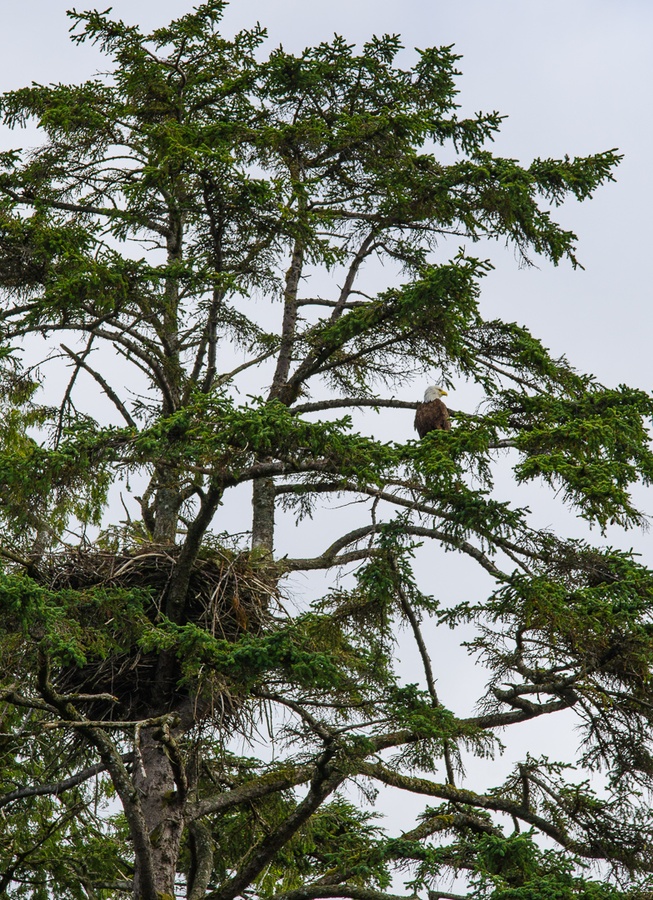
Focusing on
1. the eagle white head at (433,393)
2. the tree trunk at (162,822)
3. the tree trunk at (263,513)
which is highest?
the eagle white head at (433,393)

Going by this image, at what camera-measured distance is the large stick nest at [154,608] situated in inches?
383

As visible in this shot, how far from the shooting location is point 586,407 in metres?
9.62

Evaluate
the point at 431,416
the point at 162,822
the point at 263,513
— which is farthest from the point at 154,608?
the point at 431,416

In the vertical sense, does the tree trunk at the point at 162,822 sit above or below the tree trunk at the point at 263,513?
below

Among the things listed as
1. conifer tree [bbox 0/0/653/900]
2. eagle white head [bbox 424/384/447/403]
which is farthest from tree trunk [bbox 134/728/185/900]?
eagle white head [bbox 424/384/447/403]

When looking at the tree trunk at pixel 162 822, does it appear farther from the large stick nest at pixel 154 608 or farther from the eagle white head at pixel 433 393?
the eagle white head at pixel 433 393

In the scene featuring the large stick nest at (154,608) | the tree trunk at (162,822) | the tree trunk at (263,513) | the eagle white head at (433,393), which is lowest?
the tree trunk at (162,822)

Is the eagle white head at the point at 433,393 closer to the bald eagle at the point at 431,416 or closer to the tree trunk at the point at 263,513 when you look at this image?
the bald eagle at the point at 431,416

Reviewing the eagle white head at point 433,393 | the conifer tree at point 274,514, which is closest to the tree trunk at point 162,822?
the conifer tree at point 274,514

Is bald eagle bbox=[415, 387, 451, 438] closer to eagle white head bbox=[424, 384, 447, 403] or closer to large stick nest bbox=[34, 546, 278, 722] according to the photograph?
eagle white head bbox=[424, 384, 447, 403]

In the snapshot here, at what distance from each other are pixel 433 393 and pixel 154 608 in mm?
4441

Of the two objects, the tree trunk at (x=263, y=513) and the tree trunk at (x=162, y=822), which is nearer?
the tree trunk at (x=162, y=822)

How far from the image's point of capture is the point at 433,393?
12992 millimetres

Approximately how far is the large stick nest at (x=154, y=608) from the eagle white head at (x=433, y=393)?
3.51 metres
